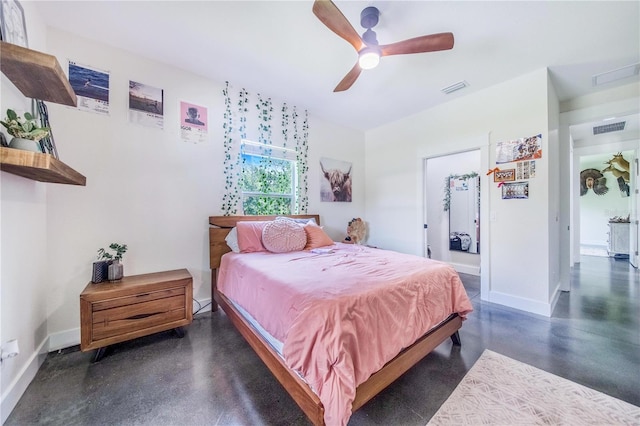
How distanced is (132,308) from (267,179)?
6.92 feet

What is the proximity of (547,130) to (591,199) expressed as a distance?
7.31 meters

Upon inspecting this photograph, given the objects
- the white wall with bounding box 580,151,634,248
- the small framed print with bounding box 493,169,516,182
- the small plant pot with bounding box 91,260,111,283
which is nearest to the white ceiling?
the small framed print with bounding box 493,169,516,182

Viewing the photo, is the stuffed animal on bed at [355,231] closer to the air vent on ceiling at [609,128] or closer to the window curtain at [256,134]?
the window curtain at [256,134]

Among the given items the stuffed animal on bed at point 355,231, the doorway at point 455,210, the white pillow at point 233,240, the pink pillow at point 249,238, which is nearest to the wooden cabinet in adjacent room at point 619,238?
the doorway at point 455,210

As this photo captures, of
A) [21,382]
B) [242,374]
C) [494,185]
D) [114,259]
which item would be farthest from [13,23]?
[494,185]

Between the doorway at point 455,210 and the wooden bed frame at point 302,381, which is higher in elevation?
the doorway at point 455,210

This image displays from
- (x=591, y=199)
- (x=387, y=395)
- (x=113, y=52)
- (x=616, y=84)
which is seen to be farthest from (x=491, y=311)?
(x=591, y=199)

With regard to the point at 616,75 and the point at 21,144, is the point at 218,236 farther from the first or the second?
the point at 616,75

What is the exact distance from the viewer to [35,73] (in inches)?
50.8

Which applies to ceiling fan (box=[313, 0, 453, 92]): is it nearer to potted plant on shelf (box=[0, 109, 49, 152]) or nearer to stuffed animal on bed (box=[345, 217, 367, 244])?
potted plant on shelf (box=[0, 109, 49, 152])

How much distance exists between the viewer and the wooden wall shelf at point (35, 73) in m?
1.15

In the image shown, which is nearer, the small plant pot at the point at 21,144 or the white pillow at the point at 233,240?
the small plant pot at the point at 21,144

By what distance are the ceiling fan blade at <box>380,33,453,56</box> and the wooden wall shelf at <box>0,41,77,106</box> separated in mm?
2176

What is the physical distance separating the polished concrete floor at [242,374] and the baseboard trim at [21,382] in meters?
0.04
